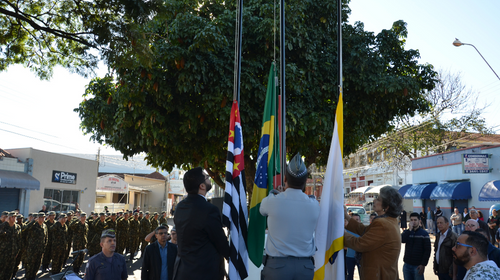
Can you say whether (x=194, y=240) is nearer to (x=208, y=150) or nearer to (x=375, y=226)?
(x=375, y=226)

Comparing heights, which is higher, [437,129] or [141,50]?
[437,129]

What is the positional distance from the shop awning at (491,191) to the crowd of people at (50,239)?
17.8 m

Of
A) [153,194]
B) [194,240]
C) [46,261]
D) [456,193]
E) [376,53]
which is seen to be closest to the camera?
[194,240]

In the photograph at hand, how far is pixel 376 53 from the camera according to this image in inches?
465

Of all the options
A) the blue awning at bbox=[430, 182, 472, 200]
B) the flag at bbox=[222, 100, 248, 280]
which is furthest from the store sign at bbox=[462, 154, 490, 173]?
the flag at bbox=[222, 100, 248, 280]

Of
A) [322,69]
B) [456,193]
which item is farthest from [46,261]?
[456,193]

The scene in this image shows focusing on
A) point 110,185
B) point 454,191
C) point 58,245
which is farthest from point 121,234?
point 110,185

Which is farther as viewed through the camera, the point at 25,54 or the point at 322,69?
the point at 322,69

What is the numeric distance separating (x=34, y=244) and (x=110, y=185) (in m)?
27.1

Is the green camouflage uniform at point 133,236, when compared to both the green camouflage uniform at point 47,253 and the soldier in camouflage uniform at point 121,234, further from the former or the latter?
the green camouflage uniform at point 47,253

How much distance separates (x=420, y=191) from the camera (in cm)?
2962

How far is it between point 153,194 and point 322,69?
46.2 meters

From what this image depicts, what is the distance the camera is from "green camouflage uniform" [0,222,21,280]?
11164 millimetres

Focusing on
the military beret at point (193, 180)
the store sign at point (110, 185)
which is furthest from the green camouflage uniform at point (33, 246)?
the store sign at point (110, 185)
